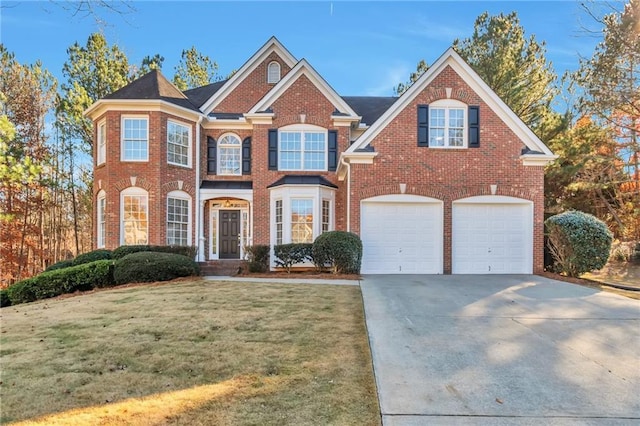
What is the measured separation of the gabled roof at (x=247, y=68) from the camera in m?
16.8

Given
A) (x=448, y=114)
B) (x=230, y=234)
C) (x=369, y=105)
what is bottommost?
(x=230, y=234)

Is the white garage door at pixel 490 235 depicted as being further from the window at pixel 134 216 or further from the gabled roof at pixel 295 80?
the window at pixel 134 216

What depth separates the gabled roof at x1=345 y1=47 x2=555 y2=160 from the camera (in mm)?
12703

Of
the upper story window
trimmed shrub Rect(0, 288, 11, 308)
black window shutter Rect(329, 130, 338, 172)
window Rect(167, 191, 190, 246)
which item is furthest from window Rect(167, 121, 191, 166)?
trimmed shrub Rect(0, 288, 11, 308)

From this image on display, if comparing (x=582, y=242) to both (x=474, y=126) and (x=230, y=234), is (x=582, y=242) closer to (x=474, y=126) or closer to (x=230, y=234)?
(x=474, y=126)

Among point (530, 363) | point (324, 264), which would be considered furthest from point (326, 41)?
point (530, 363)

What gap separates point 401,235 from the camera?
1273 centimetres

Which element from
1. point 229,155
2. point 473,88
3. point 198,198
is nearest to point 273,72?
point 229,155

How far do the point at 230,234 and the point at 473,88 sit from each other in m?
11.2

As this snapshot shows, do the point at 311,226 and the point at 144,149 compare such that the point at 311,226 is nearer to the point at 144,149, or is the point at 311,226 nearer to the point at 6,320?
the point at 144,149

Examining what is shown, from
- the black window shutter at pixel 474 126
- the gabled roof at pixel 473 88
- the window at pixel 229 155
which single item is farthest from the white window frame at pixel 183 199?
the black window shutter at pixel 474 126

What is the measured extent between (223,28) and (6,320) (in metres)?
9.45

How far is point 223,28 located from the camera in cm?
1163

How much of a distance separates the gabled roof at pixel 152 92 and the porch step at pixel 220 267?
6.45 m
